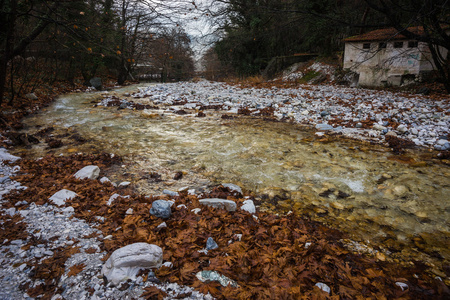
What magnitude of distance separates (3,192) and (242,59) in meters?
20.4

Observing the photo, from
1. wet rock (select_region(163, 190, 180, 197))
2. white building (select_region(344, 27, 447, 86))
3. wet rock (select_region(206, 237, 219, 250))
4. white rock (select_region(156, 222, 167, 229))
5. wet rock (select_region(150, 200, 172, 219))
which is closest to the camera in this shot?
wet rock (select_region(206, 237, 219, 250))

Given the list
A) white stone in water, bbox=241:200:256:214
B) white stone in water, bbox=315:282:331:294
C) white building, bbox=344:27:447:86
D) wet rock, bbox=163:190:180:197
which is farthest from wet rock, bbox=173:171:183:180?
white building, bbox=344:27:447:86

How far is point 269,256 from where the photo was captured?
5.89 feet

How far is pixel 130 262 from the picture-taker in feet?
5.16

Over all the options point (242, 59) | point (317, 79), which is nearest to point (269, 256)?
point (317, 79)

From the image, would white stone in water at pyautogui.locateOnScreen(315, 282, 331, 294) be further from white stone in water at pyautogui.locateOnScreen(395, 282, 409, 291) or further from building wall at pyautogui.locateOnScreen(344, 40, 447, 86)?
building wall at pyautogui.locateOnScreen(344, 40, 447, 86)

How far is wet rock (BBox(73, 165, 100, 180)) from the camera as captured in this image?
3094mm

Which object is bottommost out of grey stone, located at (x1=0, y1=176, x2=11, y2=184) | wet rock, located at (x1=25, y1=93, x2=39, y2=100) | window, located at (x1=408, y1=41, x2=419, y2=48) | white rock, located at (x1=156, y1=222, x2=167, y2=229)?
white rock, located at (x1=156, y1=222, x2=167, y2=229)

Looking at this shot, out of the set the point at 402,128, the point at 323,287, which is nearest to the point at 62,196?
the point at 323,287

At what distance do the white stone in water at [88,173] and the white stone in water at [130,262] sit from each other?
6.15 ft

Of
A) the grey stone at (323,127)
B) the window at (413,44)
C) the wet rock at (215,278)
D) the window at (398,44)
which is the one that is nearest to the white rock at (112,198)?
the wet rock at (215,278)

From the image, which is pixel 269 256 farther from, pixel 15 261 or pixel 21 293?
pixel 15 261

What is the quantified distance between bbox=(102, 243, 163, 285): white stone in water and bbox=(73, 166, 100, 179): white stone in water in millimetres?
1875

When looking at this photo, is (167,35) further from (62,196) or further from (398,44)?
(398,44)
